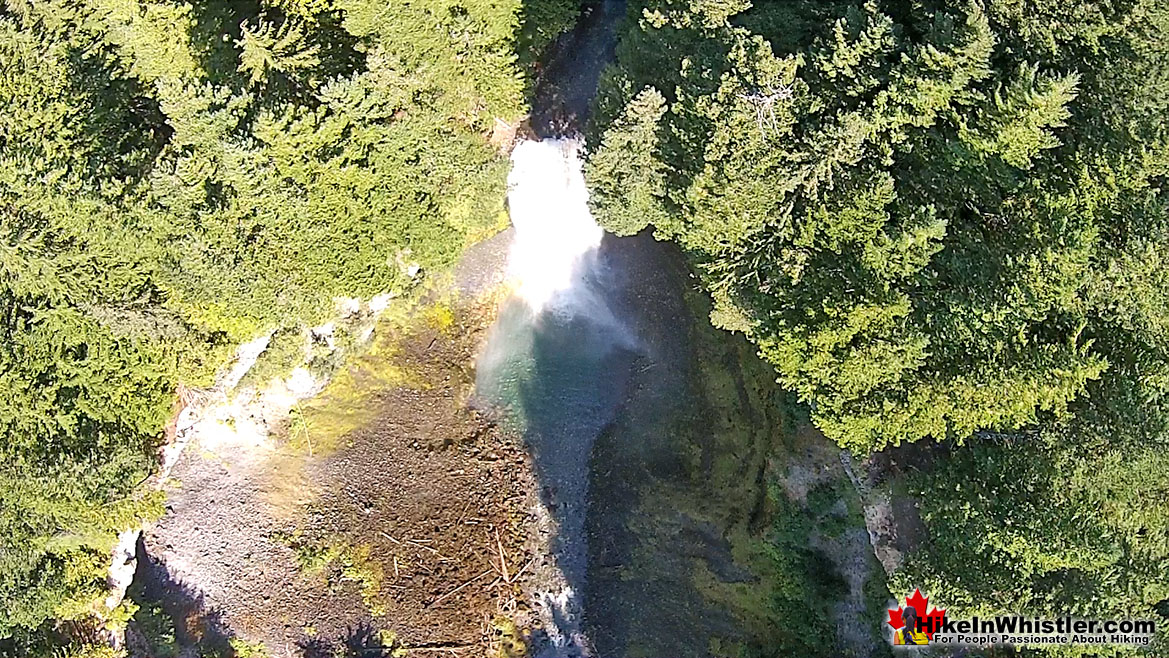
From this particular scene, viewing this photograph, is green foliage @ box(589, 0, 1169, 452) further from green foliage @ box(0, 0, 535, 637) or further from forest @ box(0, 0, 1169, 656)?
green foliage @ box(0, 0, 535, 637)

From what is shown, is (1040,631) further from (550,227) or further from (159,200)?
(159,200)

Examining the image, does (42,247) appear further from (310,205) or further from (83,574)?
(83,574)

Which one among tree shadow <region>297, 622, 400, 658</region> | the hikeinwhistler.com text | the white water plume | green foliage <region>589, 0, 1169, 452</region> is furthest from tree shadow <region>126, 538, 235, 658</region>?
the hikeinwhistler.com text

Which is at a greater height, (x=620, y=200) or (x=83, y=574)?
(x=620, y=200)

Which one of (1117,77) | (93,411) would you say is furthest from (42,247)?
(1117,77)

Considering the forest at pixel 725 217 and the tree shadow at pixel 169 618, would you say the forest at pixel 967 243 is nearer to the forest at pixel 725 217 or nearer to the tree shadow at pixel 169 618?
the forest at pixel 725 217

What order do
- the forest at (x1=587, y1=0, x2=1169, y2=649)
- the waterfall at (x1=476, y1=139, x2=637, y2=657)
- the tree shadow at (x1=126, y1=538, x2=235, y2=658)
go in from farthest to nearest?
the waterfall at (x1=476, y1=139, x2=637, y2=657)
the tree shadow at (x1=126, y1=538, x2=235, y2=658)
the forest at (x1=587, y1=0, x2=1169, y2=649)
